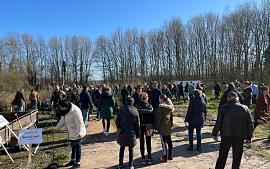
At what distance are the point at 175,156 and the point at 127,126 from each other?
2193 mm

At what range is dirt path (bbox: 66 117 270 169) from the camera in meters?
8.91

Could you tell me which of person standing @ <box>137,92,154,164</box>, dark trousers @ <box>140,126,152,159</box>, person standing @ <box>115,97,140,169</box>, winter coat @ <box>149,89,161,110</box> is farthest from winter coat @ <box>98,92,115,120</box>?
person standing @ <box>115,97,140,169</box>

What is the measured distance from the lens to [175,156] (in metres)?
9.80

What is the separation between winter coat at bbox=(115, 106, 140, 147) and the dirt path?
3.04ft

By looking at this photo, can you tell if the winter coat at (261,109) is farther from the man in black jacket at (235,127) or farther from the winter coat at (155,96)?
the man in black jacket at (235,127)

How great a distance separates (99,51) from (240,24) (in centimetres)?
2874

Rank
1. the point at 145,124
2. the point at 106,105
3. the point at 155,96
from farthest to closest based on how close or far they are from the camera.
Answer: the point at 155,96 < the point at 106,105 < the point at 145,124

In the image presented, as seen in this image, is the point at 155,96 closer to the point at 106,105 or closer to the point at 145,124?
the point at 106,105

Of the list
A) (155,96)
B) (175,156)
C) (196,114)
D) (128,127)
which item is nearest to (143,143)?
(128,127)

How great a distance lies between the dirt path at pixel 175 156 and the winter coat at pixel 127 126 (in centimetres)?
93

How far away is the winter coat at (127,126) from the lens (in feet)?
27.2

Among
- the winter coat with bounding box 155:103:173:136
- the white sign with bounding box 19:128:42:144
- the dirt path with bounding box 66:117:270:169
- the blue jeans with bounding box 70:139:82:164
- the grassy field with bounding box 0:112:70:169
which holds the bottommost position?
the grassy field with bounding box 0:112:70:169

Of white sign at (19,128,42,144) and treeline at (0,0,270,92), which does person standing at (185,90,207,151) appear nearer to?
white sign at (19,128,42,144)

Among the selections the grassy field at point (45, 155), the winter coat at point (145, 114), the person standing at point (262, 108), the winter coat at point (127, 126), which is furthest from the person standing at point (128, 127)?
the person standing at point (262, 108)
